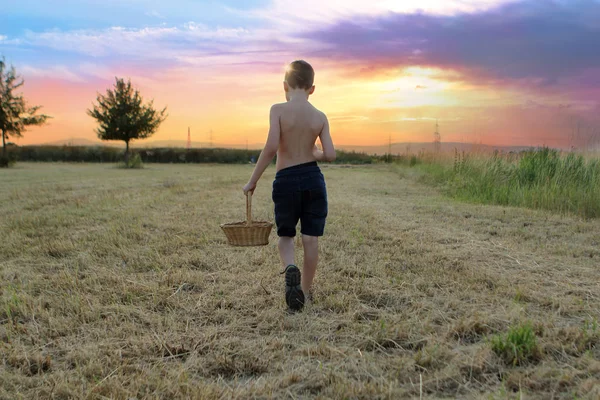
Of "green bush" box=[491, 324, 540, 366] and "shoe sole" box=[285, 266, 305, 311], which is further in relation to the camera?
"shoe sole" box=[285, 266, 305, 311]

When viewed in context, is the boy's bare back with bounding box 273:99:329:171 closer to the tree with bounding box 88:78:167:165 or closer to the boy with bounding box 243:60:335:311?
the boy with bounding box 243:60:335:311

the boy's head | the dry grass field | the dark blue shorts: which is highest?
the boy's head

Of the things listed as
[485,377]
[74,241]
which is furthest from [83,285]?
[485,377]

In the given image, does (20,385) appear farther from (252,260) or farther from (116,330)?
(252,260)

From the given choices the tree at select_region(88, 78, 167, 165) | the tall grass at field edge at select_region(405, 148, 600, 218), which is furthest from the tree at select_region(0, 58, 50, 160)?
the tall grass at field edge at select_region(405, 148, 600, 218)

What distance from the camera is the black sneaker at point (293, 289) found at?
351 centimetres

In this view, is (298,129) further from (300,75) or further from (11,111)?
(11,111)

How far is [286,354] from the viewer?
2826 mm

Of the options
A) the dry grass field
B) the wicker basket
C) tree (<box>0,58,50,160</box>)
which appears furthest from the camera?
tree (<box>0,58,50,160</box>)

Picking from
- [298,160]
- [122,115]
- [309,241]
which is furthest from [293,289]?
[122,115]

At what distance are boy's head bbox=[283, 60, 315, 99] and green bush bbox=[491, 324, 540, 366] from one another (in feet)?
6.70

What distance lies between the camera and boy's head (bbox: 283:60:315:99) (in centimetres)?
347

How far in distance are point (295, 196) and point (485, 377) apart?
164 centimetres

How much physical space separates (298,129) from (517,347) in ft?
6.30
